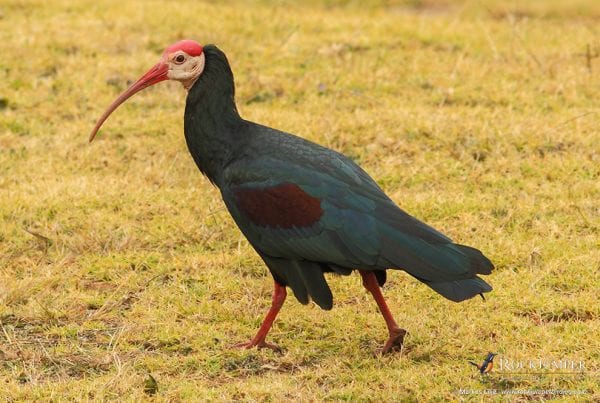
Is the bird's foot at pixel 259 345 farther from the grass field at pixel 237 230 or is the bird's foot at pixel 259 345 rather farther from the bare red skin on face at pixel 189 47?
the bare red skin on face at pixel 189 47

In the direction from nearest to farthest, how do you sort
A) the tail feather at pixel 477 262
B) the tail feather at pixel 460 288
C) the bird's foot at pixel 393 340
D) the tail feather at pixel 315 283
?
the tail feather at pixel 460 288, the tail feather at pixel 477 262, the tail feather at pixel 315 283, the bird's foot at pixel 393 340

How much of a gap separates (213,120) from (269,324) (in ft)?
3.68

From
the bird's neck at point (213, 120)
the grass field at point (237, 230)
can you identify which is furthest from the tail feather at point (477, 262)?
the bird's neck at point (213, 120)

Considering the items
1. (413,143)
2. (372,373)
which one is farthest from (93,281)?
(413,143)

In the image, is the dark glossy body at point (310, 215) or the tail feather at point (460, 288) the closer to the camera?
the tail feather at point (460, 288)

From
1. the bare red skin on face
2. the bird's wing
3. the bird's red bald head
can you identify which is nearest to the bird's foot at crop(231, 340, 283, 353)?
the bird's wing

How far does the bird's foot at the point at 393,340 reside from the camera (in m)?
5.39

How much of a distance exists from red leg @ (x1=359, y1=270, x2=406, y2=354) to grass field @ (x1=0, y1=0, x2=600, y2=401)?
8cm

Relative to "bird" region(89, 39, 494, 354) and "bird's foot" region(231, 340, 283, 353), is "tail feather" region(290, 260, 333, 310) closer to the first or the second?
"bird" region(89, 39, 494, 354)

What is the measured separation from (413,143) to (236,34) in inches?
118

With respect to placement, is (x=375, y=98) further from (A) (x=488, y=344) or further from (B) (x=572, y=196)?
(A) (x=488, y=344)

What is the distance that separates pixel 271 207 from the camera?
536 centimetres

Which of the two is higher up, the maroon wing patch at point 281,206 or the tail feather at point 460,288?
the maroon wing patch at point 281,206

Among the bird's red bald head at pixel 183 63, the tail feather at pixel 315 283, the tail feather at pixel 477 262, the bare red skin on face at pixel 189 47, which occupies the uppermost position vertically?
the bare red skin on face at pixel 189 47
